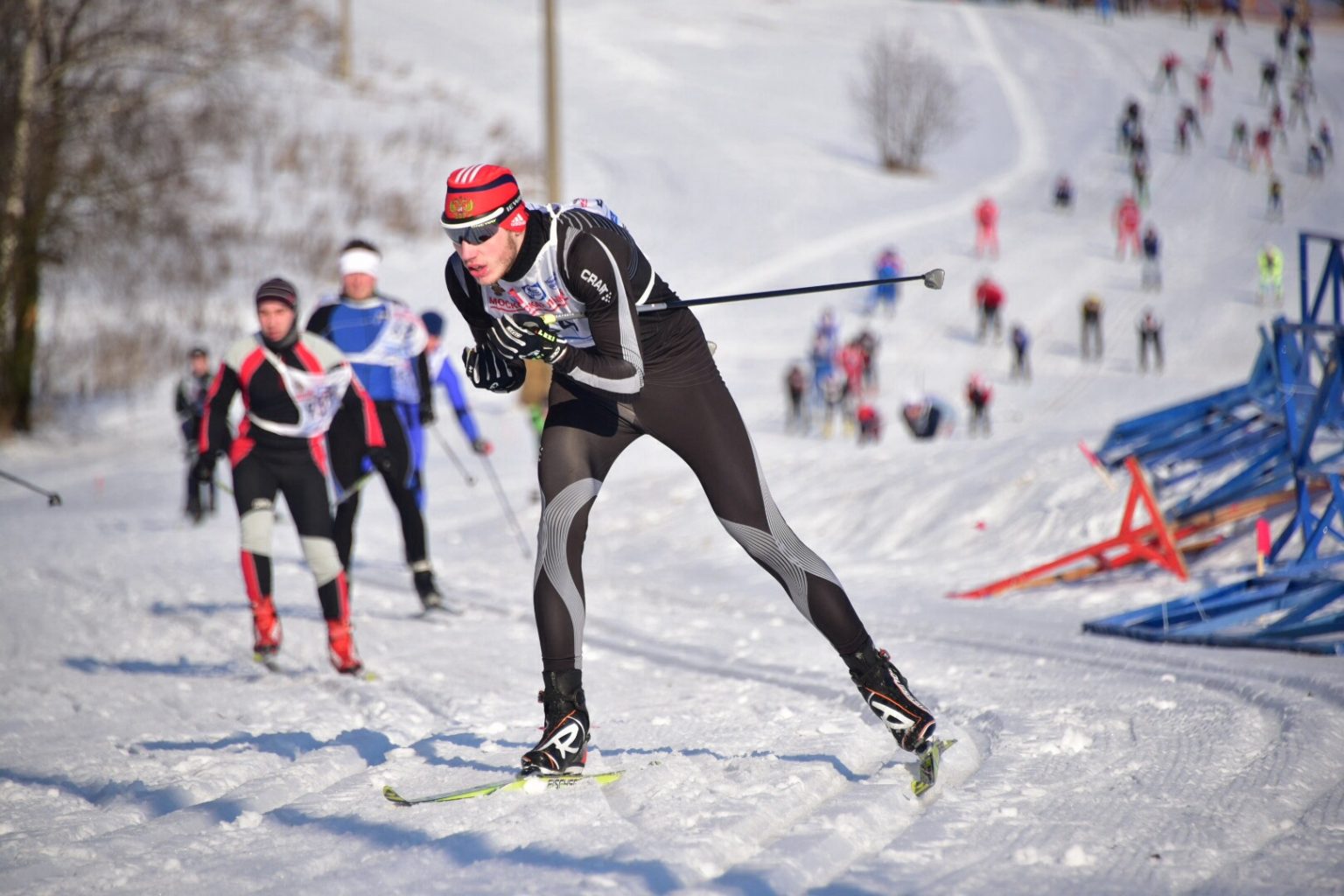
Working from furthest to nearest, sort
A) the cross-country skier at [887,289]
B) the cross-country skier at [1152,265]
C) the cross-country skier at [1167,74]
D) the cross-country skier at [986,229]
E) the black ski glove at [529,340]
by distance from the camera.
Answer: the cross-country skier at [1167,74]
the cross-country skier at [986,229]
the cross-country skier at [1152,265]
the cross-country skier at [887,289]
the black ski glove at [529,340]

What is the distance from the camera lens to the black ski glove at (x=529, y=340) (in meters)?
3.63

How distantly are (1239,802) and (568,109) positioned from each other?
41.1 m

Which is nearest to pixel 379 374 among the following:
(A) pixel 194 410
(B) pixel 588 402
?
(B) pixel 588 402

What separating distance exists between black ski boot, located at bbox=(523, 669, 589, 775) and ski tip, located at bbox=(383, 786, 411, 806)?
0.38 metres

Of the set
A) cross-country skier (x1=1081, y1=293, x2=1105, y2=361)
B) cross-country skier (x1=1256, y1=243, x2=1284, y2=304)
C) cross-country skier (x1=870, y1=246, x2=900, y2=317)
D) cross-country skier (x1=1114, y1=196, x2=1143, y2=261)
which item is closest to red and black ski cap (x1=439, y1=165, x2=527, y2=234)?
cross-country skier (x1=1081, y1=293, x2=1105, y2=361)

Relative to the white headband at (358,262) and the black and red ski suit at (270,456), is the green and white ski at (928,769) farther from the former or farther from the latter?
the white headband at (358,262)

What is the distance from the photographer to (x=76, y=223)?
20.7 meters

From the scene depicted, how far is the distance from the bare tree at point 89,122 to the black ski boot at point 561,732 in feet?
64.0

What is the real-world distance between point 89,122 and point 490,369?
19.6 m

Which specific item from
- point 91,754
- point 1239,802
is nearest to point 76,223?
point 91,754

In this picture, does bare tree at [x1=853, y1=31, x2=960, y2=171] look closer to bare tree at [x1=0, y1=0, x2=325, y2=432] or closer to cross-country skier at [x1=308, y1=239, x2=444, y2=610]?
bare tree at [x1=0, y1=0, x2=325, y2=432]

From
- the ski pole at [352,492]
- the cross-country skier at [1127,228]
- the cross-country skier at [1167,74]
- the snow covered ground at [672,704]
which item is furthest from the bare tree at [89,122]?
the cross-country skier at [1167,74]

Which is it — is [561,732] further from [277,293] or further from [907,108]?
[907,108]

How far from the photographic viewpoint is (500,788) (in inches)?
149
